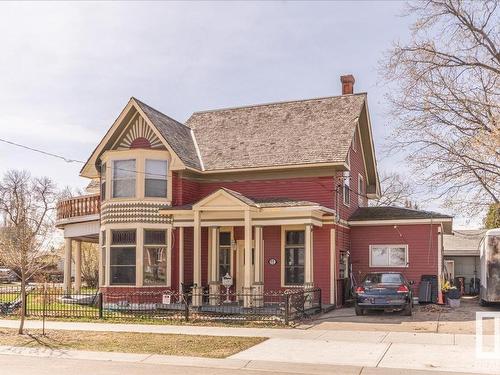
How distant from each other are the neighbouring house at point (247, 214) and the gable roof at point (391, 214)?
0.08 metres

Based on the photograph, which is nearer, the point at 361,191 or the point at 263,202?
the point at 263,202

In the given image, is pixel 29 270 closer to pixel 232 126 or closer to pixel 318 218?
pixel 318 218

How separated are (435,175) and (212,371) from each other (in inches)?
730

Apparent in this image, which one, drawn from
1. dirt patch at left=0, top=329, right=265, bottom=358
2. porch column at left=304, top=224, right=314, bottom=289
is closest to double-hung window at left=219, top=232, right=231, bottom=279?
porch column at left=304, top=224, right=314, bottom=289

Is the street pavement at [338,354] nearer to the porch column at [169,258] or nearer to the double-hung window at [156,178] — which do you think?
the porch column at [169,258]

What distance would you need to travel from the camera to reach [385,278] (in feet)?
67.3

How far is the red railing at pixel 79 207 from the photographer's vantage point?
26559mm

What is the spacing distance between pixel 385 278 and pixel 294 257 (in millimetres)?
4002

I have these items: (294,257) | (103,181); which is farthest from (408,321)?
(103,181)

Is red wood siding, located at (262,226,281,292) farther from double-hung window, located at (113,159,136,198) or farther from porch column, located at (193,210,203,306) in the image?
double-hung window, located at (113,159,136,198)

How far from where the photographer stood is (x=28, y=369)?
430 inches

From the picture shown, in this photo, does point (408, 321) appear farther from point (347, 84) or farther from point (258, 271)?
point (347, 84)

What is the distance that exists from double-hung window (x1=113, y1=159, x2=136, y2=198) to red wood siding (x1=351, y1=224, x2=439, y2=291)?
32.6ft

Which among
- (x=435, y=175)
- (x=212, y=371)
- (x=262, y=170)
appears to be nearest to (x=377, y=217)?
(x=435, y=175)
